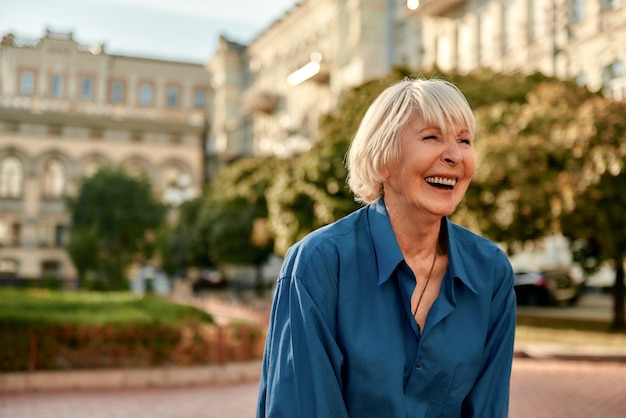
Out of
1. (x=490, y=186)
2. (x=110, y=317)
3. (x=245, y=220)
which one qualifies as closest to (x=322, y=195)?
(x=490, y=186)

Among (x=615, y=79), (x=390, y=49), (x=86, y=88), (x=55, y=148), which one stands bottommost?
(x=615, y=79)

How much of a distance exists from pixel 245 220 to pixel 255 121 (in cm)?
2344

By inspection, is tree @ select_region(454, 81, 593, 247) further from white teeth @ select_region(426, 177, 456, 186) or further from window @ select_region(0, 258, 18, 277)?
window @ select_region(0, 258, 18, 277)

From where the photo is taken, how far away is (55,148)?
178 ft

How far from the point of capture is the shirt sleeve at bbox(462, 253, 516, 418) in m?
2.09

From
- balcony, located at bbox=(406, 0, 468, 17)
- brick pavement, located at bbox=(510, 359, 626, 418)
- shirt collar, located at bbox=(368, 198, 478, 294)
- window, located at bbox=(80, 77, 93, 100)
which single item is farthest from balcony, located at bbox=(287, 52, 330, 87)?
Answer: shirt collar, located at bbox=(368, 198, 478, 294)

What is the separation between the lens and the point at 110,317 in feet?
40.4

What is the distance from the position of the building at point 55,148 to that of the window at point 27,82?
0.25ft

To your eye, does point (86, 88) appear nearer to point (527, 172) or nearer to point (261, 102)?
point (261, 102)

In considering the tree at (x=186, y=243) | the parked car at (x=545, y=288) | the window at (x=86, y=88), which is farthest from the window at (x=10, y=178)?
the parked car at (x=545, y=288)

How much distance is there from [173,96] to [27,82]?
13.1 metres

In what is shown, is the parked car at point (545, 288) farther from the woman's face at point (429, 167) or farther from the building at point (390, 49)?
the woman's face at point (429, 167)

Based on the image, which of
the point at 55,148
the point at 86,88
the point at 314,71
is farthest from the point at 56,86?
the point at 314,71

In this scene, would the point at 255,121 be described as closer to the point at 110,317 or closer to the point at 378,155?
the point at 110,317
